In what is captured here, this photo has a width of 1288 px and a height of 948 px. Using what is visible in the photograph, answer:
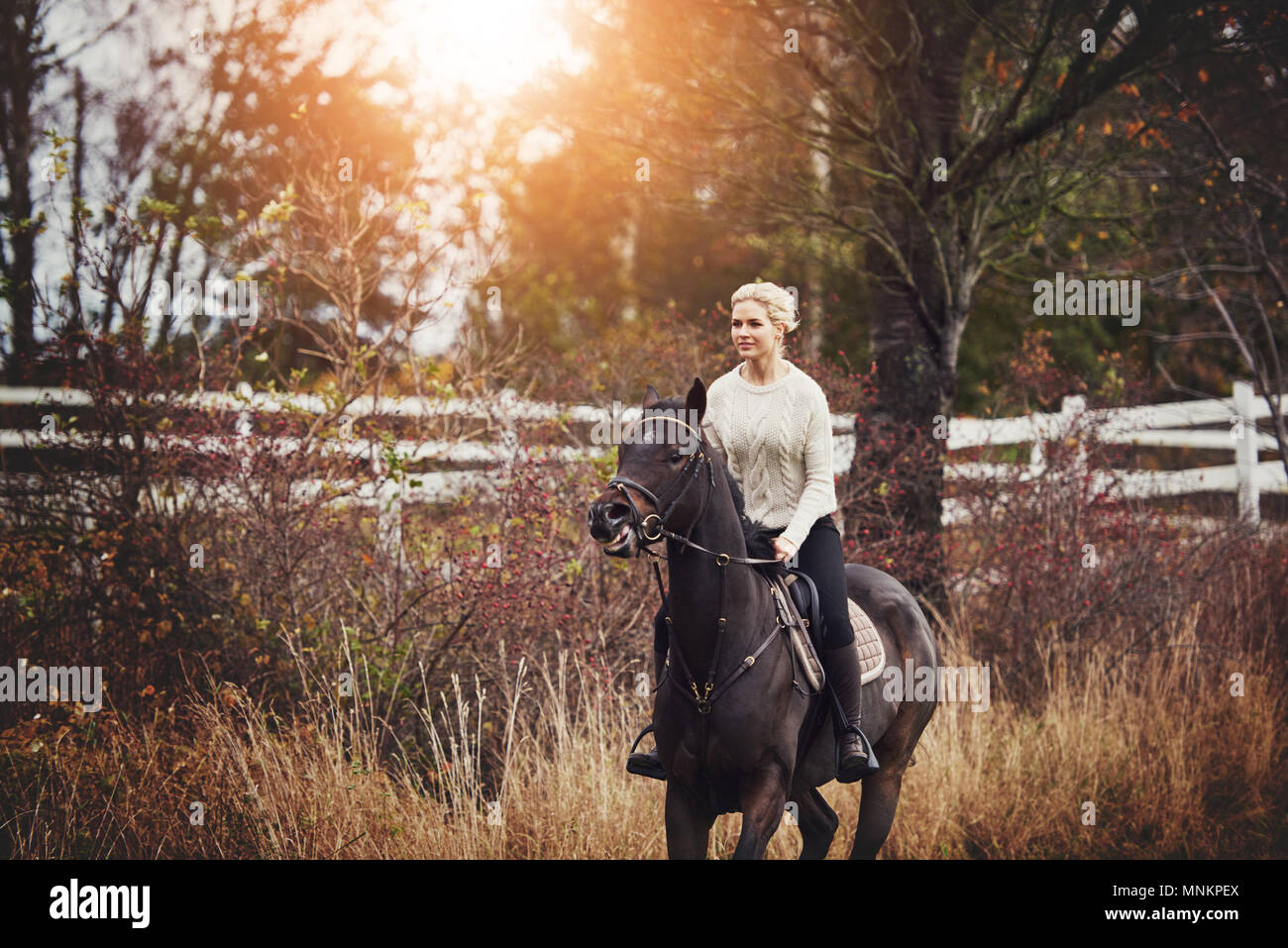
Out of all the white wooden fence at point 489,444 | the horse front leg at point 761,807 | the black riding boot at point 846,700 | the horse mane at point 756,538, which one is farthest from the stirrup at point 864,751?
the white wooden fence at point 489,444

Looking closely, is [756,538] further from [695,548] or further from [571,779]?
[571,779]

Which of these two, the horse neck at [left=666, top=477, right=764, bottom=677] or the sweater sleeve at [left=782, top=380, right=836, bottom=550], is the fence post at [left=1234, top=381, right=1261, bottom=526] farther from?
the horse neck at [left=666, top=477, right=764, bottom=677]

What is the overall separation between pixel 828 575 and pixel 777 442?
2.20 feet

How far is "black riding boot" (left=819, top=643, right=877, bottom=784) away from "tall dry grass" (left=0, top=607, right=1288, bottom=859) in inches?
54.3

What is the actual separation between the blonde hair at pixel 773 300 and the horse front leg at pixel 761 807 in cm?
163

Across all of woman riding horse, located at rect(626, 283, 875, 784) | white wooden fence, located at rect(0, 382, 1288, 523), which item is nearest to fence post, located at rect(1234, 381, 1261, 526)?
white wooden fence, located at rect(0, 382, 1288, 523)

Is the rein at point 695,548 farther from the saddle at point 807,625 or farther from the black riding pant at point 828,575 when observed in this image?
the black riding pant at point 828,575

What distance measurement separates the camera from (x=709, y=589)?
417cm

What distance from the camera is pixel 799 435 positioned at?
4.45 meters

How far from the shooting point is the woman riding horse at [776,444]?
14.5 ft

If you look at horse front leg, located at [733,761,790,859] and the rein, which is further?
horse front leg, located at [733,761,790,859]

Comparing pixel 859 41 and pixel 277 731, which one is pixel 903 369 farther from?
pixel 277 731

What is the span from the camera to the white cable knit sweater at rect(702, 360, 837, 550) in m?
4.44
